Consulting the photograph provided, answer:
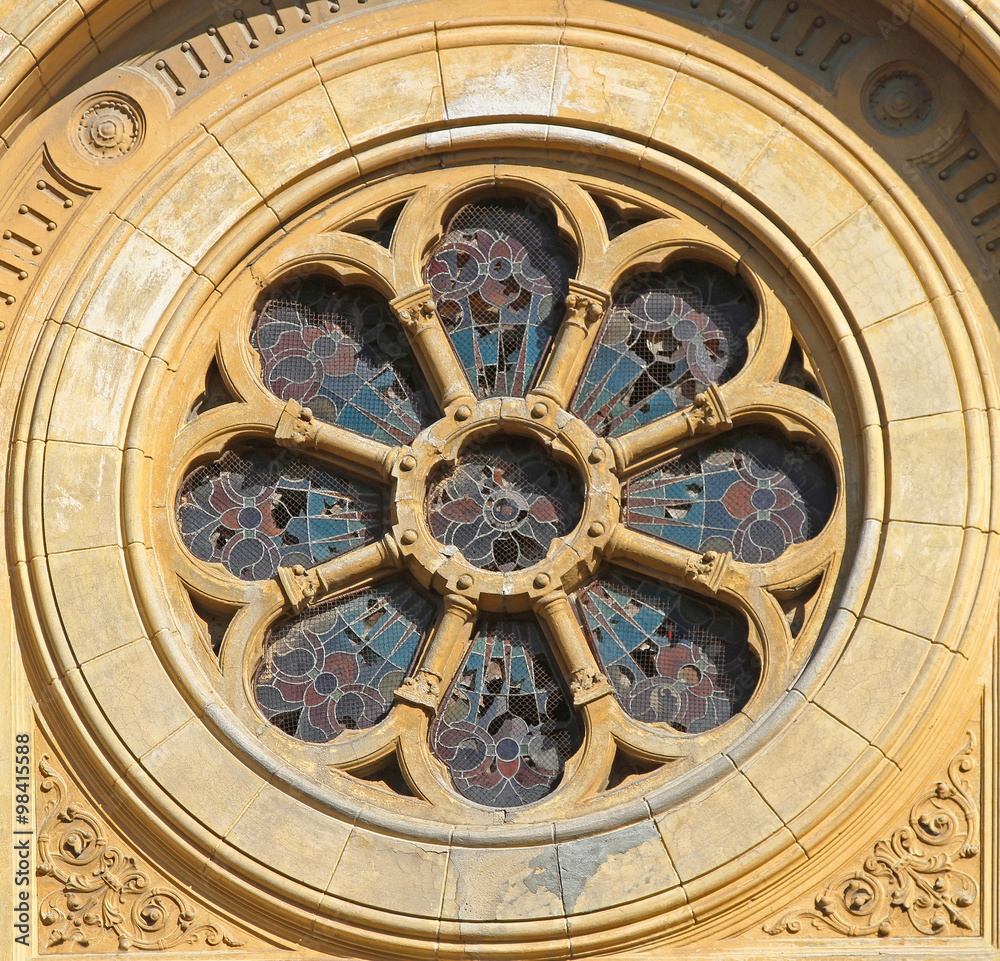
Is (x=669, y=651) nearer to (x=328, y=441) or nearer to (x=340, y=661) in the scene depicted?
(x=340, y=661)

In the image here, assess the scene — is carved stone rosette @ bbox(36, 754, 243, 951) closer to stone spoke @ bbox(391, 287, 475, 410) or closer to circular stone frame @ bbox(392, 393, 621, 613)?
circular stone frame @ bbox(392, 393, 621, 613)

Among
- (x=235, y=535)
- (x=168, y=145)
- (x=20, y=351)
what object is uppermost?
(x=168, y=145)

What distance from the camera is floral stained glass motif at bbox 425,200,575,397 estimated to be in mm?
11742

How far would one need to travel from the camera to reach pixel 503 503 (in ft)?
37.9

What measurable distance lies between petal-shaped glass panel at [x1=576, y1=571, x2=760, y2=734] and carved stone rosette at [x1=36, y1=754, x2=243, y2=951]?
269 cm

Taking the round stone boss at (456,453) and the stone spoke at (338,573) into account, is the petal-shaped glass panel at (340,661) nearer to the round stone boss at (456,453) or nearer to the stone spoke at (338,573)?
the stone spoke at (338,573)

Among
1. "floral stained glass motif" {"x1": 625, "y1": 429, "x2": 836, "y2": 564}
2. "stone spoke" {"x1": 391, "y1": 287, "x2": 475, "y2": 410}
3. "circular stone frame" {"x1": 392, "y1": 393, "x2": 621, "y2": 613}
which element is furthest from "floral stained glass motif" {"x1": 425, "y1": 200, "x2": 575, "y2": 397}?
"floral stained glass motif" {"x1": 625, "y1": 429, "x2": 836, "y2": 564}

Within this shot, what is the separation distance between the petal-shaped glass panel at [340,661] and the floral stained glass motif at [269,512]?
1.20 ft

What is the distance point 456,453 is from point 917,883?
3.56 metres

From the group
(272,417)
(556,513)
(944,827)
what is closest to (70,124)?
(272,417)

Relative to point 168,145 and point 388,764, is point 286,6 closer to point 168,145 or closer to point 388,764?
point 168,145

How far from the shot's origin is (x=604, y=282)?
11.5m

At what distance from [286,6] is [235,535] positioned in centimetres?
321

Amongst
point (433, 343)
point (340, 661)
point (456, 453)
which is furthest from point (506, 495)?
point (340, 661)
